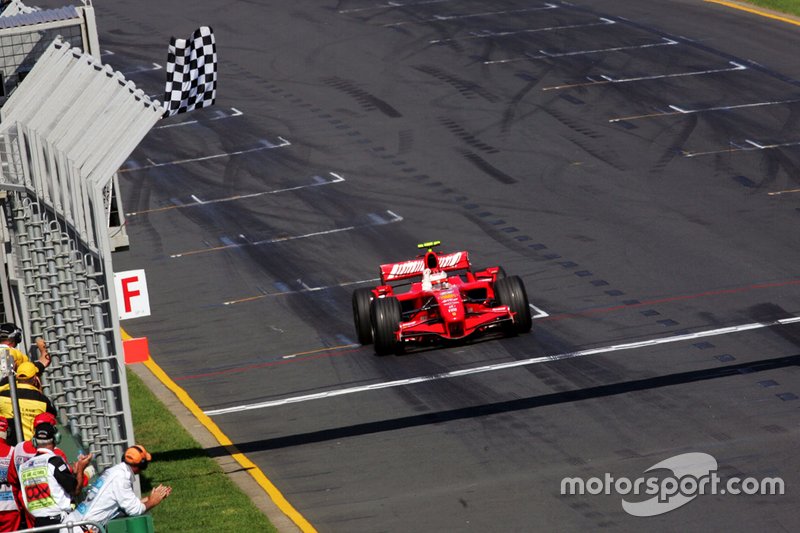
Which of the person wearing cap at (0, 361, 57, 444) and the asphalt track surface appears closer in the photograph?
the person wearing cap at (0, 361, 57, 444)

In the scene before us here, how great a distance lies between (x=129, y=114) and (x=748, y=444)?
717cm

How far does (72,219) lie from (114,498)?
3364 mm

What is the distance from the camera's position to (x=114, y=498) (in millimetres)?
11594

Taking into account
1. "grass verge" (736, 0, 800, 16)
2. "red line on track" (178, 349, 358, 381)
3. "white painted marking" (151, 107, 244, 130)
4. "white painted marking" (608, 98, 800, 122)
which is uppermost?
"grass verge" (736, 0, 800, 16)

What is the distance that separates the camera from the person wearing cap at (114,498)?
11.6 metres

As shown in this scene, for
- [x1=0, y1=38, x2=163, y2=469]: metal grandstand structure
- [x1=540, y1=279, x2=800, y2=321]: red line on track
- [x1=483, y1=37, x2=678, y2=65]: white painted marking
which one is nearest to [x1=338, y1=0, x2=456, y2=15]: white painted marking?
[x1=483, y1=37, x2=678, y2=65]: white painted marking

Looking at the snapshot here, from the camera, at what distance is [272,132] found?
3130cm

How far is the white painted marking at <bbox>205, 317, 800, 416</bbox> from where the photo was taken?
59.0 feet

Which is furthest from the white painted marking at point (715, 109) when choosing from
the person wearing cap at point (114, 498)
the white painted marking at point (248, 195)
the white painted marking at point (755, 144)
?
the person wearing cap at point (114, 498)

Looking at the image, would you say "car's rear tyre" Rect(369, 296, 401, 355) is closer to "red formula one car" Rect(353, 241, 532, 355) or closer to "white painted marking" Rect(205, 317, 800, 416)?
"red formula one car" Rect(353, 241, 532, 355)

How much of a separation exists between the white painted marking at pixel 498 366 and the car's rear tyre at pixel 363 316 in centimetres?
143

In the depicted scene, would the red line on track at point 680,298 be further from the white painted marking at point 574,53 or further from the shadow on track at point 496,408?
the white painted marking at point 574,53

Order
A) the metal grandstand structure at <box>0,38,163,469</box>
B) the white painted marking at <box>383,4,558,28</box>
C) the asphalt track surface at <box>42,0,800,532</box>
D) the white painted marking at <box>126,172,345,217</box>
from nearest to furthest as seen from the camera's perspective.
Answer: the metal grandstand structure at <box>0,38,163,469</box>
the asphalt track surface at <box>42,0,800,532</box>
the white painted marking at <box>126,172,345,217</box>
the white painted marking at <box>383,4,558,28</box>

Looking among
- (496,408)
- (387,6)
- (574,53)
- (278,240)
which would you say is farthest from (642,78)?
(496,408)
